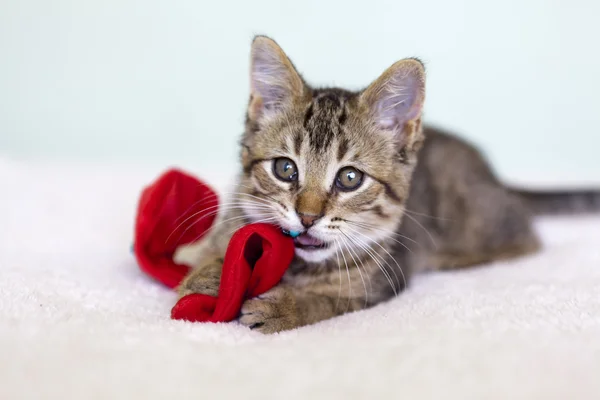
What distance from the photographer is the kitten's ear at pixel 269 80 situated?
1360 millimetres

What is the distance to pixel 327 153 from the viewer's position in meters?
1.30

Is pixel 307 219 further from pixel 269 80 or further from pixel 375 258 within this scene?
pixel 269 80

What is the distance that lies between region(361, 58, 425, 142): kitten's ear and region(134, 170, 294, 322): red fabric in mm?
404

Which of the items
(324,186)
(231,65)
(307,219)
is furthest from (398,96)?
(231,65)

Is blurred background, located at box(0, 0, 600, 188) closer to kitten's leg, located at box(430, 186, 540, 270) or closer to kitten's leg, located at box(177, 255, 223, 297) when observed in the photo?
kitten's leg, located at box(430, 186, 540, 270)

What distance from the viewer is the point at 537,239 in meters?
1.98

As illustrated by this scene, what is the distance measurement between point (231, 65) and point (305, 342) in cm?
225

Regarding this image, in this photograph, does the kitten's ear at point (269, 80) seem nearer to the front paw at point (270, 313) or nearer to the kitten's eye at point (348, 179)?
the kitten's eye at point (348, 179)

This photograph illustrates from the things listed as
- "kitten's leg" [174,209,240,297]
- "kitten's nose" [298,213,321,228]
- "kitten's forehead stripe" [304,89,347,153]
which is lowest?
"kitten's leg" [174,209,240,297]

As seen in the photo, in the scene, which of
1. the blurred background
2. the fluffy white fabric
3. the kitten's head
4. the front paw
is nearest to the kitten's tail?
the blurred background

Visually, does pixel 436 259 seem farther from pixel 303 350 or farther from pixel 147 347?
pixel 147 347

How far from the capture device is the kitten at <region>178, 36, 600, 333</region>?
1.25m

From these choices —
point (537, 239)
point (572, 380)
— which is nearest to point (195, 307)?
point (572, 380)

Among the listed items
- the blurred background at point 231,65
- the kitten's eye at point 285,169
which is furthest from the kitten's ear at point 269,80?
the blurred background at point 231,65
